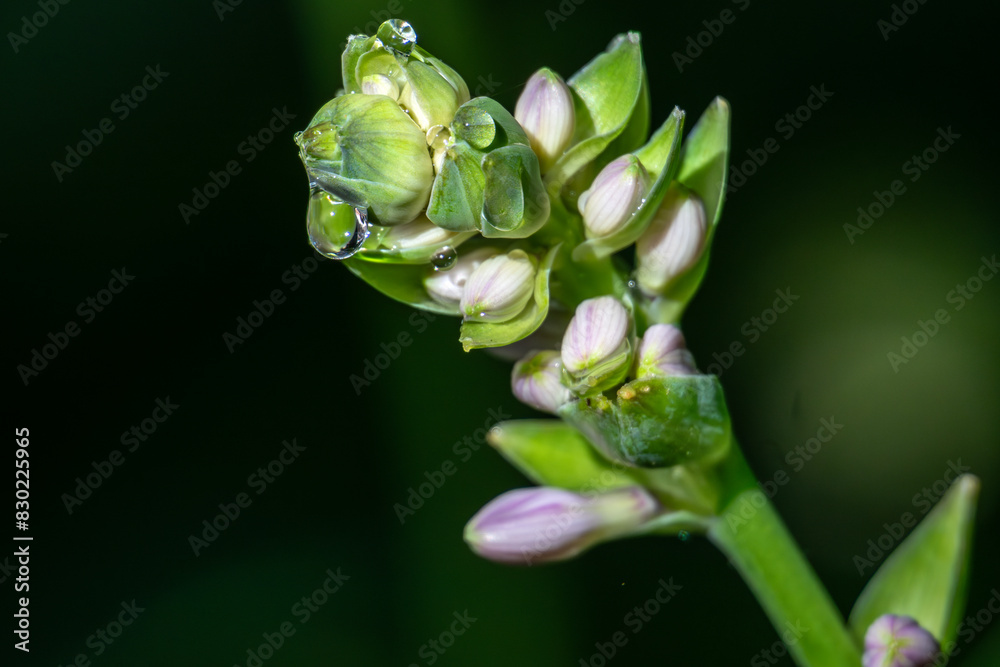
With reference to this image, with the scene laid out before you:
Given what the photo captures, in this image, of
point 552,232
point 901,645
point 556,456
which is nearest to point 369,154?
point 552,232

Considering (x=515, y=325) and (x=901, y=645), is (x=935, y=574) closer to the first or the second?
(x=901, y=645)

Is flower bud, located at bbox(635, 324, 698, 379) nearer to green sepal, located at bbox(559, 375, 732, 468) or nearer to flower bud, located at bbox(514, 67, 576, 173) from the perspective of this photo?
green sepal, located at bbox(559, 375, 732, 468)

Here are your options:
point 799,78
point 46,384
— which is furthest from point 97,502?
point 799,78

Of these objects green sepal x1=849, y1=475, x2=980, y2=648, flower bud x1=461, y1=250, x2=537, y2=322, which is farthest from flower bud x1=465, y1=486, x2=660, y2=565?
green sepal x1=849, y1=475, x2=980, y2=648

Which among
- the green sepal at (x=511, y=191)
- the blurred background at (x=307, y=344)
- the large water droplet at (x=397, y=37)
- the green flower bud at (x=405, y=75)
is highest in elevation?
the large water droplet at (x=397, y=37)

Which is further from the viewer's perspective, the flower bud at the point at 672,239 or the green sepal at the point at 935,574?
the green sepal at the point at 935,574

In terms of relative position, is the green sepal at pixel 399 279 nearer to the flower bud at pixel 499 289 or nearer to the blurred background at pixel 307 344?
the flower bud at pixel 499 289

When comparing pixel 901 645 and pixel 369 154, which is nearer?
pixel 369 154

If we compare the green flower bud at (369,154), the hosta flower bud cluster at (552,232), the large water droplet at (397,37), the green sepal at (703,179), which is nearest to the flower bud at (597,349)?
the hosta flower bud cluster at (552,232)
